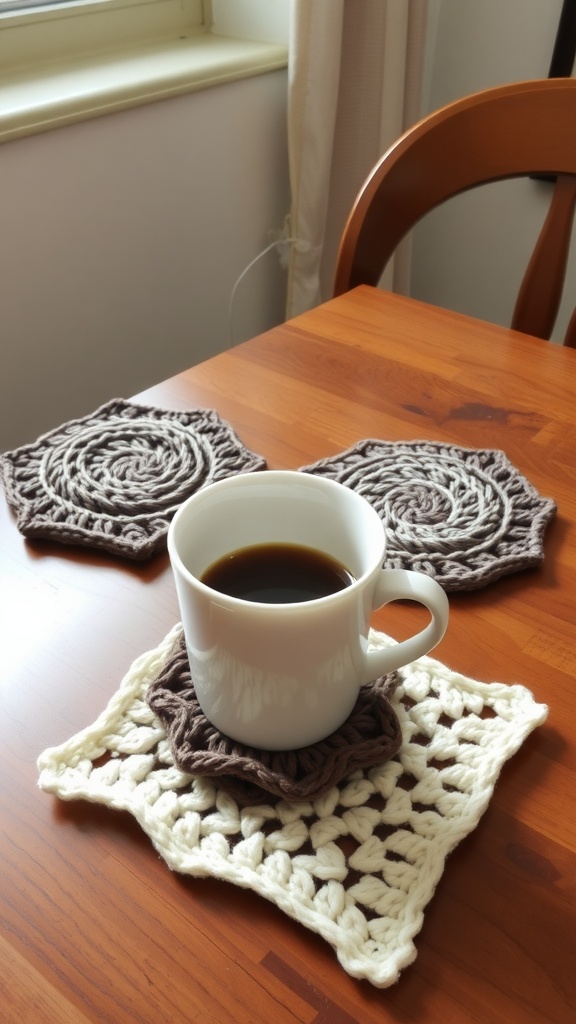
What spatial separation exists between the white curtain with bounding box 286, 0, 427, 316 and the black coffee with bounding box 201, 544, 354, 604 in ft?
3.90

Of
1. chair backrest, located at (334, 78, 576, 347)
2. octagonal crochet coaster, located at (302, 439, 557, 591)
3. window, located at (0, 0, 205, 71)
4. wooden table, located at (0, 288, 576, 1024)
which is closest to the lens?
wooden table, located at (0, 288, 576, 1024)

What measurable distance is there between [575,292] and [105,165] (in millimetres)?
1019

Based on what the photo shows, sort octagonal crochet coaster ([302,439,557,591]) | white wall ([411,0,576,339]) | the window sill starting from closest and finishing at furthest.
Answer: octagonal crochet coaster ([302,439,557,591]), the window sill, white wall ([411,0,576,339])

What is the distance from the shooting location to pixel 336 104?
1508 mm

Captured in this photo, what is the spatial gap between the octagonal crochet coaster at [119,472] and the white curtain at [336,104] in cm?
94

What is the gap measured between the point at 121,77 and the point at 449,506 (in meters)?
1.00

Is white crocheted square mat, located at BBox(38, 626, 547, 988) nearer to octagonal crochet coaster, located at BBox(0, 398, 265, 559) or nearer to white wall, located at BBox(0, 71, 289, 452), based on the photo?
octagonal crochet coaster, located at BBox(0, 398, 265, 559)

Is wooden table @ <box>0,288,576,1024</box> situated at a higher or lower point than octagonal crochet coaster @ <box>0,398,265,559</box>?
lower

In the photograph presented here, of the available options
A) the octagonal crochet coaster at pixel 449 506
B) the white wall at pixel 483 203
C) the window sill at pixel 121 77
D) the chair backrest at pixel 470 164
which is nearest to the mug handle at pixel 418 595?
the octagonal crochet coaster at pixel 449 506

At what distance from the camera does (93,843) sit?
0.43 m

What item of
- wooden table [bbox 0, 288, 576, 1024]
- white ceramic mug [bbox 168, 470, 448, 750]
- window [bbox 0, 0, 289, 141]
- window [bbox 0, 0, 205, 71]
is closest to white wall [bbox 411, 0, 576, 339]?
window [bbox 0, 0, 289, 141]

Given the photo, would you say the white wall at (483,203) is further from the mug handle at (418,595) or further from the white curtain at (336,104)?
the mug handle at (418,595)

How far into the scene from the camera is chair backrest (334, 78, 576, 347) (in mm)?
966

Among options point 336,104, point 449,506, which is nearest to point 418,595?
point 449,506
